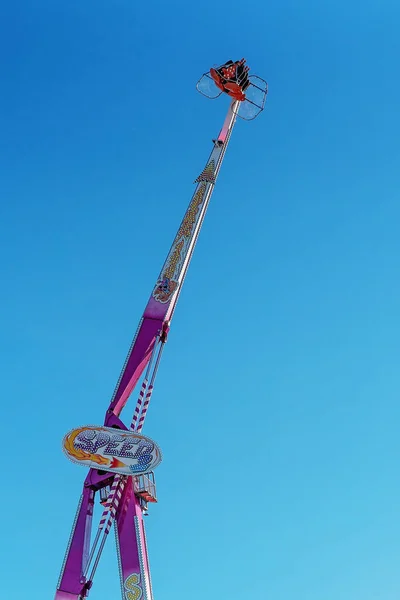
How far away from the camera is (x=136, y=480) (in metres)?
26.0

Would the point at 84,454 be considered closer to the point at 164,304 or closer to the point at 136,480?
the point at 136,480

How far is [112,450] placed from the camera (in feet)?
84.7

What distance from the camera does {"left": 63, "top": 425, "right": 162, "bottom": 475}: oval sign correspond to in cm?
2541

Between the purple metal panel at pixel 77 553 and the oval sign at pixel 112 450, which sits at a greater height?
the oval sign at pixel 112 450

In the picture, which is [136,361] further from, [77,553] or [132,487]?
[77,553]

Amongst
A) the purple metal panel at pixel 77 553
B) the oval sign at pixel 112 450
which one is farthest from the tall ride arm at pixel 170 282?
the purple metal panel at pixel 77 553

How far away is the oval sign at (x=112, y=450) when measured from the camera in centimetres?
2541

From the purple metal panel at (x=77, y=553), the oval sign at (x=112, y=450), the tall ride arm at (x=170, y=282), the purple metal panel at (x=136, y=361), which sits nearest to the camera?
the purple metal panel at (x=77, y=553)

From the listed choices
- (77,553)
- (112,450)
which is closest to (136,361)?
(112,450)

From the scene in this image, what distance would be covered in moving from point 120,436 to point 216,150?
13.7m

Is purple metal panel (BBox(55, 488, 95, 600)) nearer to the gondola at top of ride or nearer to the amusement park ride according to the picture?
the amusement park ride

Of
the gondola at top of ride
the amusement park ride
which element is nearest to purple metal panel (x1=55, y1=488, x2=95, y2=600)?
the amusement park ride

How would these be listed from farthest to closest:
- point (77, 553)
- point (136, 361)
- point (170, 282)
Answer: point (170, 282), point (136, 361), point (77, 553)

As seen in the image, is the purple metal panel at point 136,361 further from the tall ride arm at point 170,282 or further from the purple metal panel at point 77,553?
the purple metal panel at point 77,553
